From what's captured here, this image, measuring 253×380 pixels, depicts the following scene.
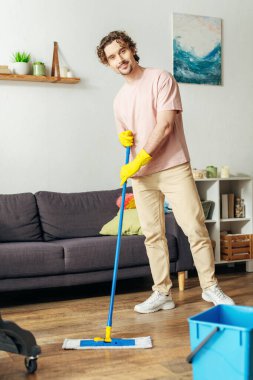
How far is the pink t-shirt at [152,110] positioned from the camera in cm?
305

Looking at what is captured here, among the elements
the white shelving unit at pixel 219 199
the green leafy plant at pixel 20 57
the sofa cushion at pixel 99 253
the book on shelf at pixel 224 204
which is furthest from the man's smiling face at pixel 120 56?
the book on shelf at pixel 224 204

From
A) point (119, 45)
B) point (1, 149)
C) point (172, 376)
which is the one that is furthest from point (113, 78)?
point (172, 376)

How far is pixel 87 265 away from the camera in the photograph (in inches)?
142

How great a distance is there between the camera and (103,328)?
2.90m

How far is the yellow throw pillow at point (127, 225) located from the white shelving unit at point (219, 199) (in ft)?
2.51

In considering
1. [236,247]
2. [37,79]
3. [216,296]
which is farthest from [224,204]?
[37,79]

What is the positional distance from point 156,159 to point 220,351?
1.56m

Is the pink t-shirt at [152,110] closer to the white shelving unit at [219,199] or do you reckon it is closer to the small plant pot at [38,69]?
the small plant pot at [38,69]

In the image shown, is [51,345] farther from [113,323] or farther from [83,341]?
[113,323]

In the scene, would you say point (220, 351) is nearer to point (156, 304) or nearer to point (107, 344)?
point (107, 344)

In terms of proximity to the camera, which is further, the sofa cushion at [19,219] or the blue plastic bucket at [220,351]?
the sofa cushion at [19,219]

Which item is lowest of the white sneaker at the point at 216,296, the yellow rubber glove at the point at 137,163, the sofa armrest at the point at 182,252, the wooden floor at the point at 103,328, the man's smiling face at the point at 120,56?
the wooden floor at the point at 103,328

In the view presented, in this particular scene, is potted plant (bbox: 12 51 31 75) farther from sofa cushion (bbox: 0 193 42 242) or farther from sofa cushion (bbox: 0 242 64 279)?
sofa cushion (bbox: 0 242 64 279)

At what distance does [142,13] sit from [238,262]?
7.13 feet
